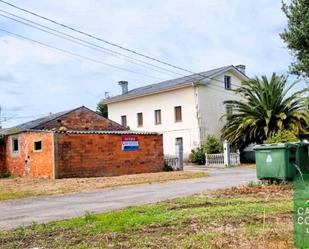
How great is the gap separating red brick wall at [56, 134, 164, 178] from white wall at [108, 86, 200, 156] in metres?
10.8

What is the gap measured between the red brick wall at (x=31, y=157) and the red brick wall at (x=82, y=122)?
267 cm

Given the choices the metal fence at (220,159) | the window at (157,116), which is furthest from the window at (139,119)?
the metal fence at (220,159)

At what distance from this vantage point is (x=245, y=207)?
10023 millimetres

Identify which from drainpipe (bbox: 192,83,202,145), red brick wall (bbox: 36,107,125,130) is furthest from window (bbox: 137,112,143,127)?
red brick wall (bbox: 36,107,125,130)

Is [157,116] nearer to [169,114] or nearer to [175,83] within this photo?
[169,114]

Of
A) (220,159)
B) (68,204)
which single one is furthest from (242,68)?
(68,204)

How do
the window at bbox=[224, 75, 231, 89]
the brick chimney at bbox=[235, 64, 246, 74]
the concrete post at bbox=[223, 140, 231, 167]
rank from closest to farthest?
the concrete post at bbox=[223, 140, 231, 167]
the window at bbox=[224, 75, 231, 89]
the brick chimney at bbox=[235, 64, 246, 74]

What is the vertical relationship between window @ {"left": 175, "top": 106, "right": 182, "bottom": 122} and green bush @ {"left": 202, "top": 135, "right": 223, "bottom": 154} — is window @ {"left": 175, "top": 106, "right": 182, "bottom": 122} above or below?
above

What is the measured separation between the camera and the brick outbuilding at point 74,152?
2564 cm

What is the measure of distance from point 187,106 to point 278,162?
2560 cm

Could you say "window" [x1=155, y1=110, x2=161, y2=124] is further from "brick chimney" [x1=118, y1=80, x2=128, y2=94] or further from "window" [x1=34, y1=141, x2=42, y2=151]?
"window" [x1=34, y1=141, x2=42, y2=151]

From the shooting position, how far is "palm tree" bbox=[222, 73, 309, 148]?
34469mm

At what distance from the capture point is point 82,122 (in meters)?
33.3

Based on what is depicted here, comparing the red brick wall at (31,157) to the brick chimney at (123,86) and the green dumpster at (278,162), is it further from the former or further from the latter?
the brick chimney at (123,86)
